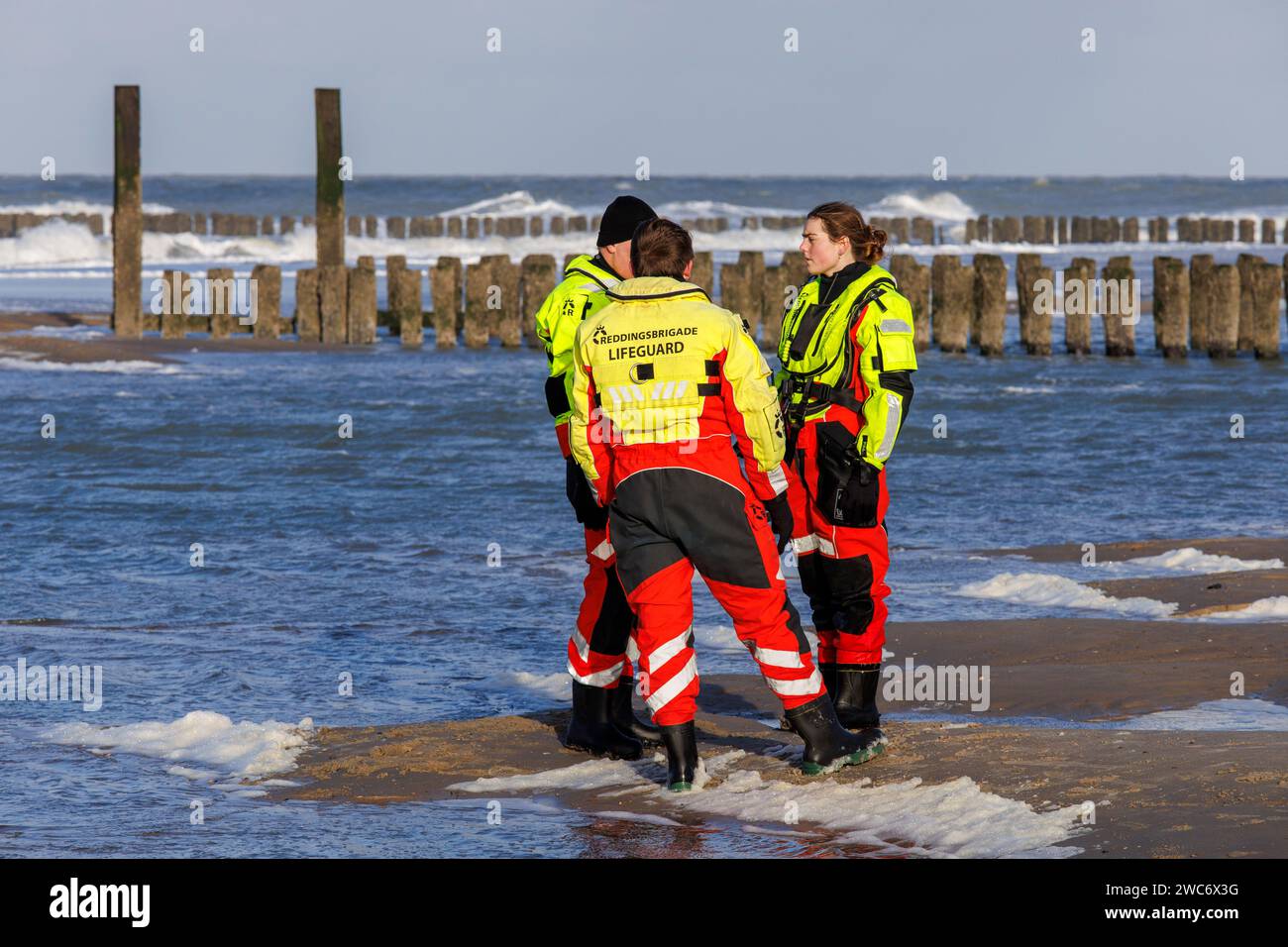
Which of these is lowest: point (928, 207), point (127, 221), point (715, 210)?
point (127, 221)

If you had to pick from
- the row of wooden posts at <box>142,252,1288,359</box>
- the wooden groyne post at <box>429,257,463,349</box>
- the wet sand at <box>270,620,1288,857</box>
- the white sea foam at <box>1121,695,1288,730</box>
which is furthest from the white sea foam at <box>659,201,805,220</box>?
the white sea foam at <box>1121,695,1288,730</box>

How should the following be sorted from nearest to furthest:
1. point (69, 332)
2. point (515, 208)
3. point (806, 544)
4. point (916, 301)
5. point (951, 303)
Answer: point (806, 544)
point (951, 303)
point (916, 301)
point (69, 332)
point (515, 208)

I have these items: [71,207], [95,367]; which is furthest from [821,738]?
[71,207]

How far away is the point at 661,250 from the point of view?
609cm

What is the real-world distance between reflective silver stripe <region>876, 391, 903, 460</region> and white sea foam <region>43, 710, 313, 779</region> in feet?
8.32

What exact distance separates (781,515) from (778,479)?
0.14 m

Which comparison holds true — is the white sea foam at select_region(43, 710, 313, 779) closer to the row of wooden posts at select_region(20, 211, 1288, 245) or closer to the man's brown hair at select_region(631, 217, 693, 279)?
the man's brown hair at select_region(631, 217, 693, 279)

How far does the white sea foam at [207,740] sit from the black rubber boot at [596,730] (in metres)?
1.10

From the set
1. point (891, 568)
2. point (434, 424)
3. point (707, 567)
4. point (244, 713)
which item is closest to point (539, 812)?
point (707, 567)

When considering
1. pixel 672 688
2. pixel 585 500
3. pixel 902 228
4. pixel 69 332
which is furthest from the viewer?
pixel 902 228

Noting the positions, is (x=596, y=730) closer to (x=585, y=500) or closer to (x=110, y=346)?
(x=585, y=500)

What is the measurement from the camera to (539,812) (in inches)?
241
